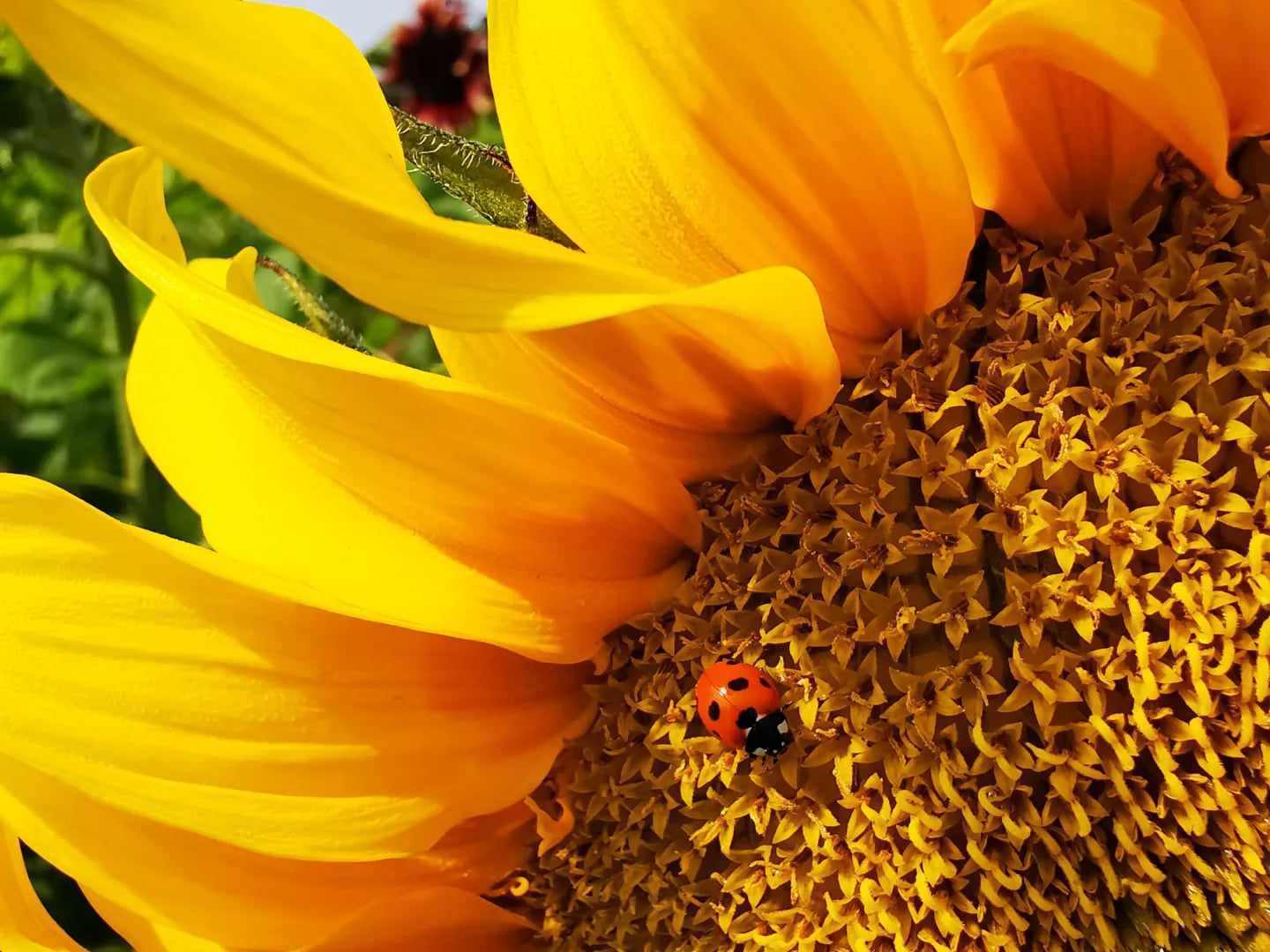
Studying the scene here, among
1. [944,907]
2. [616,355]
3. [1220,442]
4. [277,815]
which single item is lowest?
[944,907]

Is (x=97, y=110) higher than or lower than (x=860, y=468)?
higher

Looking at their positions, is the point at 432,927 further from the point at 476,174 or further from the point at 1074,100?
the point at 1074,100

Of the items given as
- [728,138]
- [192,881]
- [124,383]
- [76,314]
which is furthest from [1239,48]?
[76,314]

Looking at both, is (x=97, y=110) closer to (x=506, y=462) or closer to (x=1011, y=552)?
(x=506, y=462)

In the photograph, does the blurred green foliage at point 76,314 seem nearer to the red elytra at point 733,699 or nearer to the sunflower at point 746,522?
the sunflower at point 746,522

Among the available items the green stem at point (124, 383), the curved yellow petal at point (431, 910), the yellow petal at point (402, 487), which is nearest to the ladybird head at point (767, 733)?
the yellow petal at point (402, 487)

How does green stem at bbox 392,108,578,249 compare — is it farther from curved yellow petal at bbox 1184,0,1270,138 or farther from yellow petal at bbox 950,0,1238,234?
curved yellow petal at bbox 1184,0,1270,138

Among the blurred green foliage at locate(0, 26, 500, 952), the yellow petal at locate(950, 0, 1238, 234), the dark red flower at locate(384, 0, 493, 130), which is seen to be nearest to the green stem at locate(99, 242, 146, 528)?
the blurred green foliage at locate(0, 26, 500, 952)

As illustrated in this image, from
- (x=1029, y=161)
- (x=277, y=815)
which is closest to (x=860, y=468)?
(x=1029, y=161)
